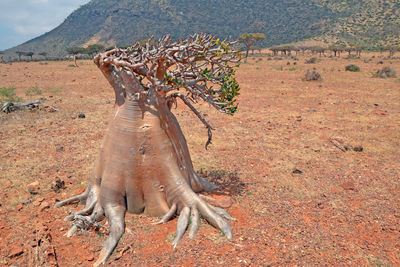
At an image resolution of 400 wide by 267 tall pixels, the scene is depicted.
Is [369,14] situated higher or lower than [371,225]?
higher

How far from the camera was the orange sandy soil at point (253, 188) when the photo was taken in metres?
3.70

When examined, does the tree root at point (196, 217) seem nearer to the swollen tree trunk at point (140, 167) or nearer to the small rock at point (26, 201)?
the swollen tree trunk at point (140, 167)

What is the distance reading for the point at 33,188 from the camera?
5527mm

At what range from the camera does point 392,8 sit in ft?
225

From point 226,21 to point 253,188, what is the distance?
325 feet

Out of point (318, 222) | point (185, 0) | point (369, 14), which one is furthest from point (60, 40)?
point (318, 222)

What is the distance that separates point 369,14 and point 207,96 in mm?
86106

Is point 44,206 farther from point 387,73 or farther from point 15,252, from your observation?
point 387,73

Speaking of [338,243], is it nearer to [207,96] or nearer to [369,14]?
[207,96]

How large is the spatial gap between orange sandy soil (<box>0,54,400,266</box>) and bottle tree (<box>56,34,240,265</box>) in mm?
243

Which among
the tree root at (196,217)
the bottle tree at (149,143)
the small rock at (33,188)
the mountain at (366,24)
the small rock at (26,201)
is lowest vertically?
the tree root at (196,217)

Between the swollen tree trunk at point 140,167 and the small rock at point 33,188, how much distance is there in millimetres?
1511

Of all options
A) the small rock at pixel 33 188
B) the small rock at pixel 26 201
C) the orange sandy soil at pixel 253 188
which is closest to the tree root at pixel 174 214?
the orange sandy soil at pixel 253 188

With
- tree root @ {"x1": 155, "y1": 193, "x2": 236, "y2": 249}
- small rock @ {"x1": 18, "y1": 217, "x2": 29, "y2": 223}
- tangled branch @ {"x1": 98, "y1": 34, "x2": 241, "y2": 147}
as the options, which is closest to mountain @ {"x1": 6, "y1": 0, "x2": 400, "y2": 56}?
tangled branch @ {"x1": 98, "y1": 34, "x2": 241, "y2": 147}
